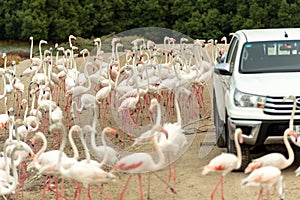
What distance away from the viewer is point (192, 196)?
811 cm

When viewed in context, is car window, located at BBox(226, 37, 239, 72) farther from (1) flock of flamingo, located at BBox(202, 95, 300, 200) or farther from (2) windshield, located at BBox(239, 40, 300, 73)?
(1) flock of flamingo, located at BBox(202, 95, 300, 200)

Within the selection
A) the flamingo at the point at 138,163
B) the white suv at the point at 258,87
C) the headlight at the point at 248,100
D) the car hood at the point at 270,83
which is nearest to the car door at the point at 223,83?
the white suv at the point at 258,87

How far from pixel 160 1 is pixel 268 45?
2727 centimetres

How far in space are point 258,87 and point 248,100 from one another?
0.73 ft

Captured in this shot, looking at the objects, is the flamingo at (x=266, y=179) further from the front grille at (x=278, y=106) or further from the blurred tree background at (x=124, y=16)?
the blurred tree background at (x=124, y=16)

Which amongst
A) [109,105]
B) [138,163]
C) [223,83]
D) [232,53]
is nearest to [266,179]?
[138,163]

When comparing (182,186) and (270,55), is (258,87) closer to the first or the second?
(270,55)

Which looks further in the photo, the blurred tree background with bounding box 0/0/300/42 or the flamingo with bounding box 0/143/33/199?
the blurred tree background with bounding box 0/0/300/42

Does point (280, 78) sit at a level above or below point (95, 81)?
above

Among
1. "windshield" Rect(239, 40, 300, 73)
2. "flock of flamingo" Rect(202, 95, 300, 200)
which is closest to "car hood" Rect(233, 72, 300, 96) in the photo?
"windshield" Rect(239, 40, 300, 73)

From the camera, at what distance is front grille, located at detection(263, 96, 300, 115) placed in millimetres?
8328

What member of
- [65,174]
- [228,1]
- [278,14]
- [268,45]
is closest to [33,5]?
[228,1]

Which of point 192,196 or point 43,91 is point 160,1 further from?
point 192,196

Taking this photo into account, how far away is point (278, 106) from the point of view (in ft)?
27.4
